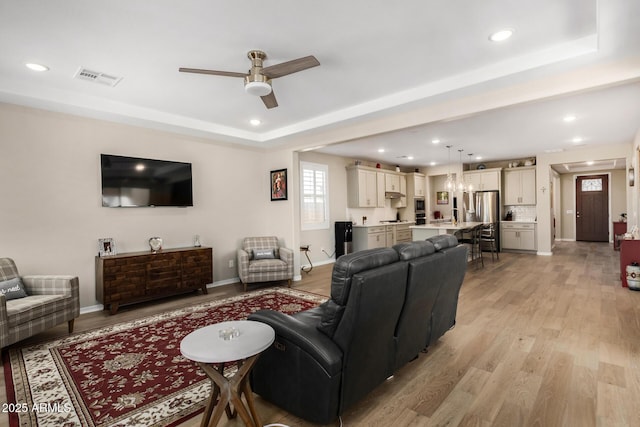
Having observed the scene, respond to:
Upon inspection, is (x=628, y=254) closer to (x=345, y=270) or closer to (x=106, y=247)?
(x=345, y=270)

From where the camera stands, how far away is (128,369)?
2.62 m

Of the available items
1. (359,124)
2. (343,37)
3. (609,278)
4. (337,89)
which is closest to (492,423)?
(343,37)

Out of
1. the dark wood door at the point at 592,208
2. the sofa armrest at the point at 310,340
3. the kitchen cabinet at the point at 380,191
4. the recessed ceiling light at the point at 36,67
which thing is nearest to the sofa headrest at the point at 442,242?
the sofa armrest at the point at 310,340

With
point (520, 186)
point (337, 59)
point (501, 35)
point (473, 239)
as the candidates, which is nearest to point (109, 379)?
point (337, 59)

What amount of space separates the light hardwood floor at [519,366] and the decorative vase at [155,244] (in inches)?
31.0

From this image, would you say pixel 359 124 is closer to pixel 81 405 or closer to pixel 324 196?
pixel 324 196

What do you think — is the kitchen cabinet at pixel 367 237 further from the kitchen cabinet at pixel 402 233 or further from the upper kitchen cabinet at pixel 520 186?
the upper kitchen cabinet at pixel 520 186

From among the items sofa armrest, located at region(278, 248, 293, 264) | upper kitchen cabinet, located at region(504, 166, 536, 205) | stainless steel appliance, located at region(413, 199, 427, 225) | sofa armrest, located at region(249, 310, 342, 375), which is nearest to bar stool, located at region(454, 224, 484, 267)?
upper kitchen cabinet, located at region(504, 166, 536, 205)

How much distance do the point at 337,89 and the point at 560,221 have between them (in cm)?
1129

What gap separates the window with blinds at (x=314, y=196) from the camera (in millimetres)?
7047

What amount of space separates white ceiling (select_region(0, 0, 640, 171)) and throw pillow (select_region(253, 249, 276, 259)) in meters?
2.19

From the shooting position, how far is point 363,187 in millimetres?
8062

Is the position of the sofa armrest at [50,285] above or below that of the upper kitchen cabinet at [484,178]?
below

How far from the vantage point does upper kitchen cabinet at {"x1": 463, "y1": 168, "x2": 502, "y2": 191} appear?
8.77 metres
